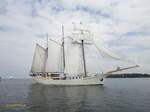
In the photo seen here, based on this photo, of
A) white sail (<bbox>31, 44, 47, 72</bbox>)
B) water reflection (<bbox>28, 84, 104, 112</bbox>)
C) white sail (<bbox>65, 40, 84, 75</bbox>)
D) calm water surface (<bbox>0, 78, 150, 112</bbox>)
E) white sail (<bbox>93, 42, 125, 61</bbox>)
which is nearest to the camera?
calm water surface (<bbox>0, 78, 150, 112</bbox>)

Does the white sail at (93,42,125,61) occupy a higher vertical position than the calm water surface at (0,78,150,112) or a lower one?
higher

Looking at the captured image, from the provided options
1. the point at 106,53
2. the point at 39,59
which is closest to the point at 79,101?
the point at 106,53

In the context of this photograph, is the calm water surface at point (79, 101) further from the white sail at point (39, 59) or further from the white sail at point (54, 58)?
the white sail at point (39, 59)

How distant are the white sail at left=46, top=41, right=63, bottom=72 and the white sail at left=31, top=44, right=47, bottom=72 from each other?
6462 mm

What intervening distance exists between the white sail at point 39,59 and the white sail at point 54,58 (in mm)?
6462

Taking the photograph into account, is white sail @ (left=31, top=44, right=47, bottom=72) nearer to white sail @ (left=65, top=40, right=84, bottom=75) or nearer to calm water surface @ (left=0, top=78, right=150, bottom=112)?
white sail @ (left=65, top=40, right=84, bottom=75)

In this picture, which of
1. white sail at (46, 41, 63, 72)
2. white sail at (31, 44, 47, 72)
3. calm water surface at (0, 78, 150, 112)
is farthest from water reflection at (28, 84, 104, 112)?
white sail at (31, 44, 47, 72)

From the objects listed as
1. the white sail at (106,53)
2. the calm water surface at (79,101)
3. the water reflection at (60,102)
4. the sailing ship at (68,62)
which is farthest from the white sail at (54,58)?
the water reflection at (60,102)

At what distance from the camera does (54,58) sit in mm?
66375

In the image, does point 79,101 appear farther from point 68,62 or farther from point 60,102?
point 68,62

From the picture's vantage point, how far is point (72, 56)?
2441 inches

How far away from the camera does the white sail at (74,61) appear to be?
60781 millimetres

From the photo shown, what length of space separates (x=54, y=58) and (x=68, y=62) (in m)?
7.27

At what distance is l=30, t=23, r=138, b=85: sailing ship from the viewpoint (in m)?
58.2
